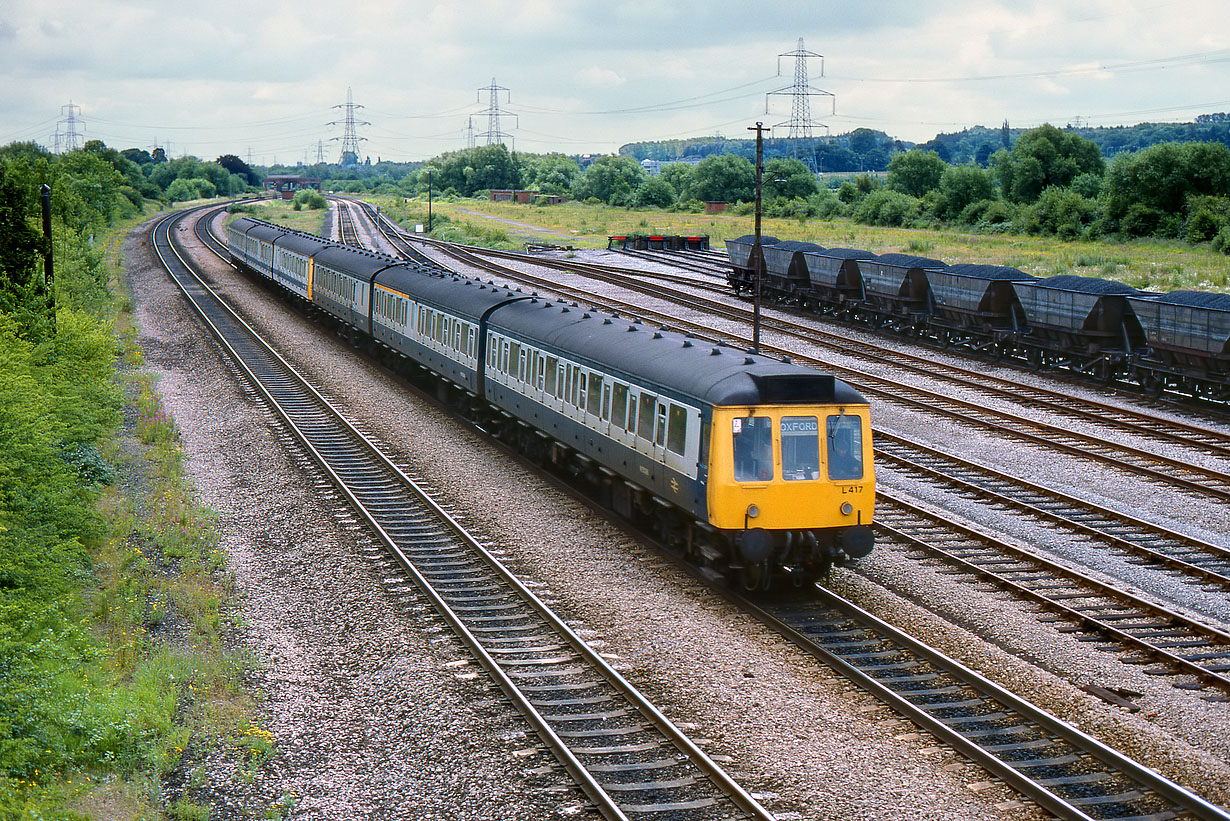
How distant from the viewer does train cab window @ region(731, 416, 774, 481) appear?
14.7 m

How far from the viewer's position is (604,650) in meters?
13.6

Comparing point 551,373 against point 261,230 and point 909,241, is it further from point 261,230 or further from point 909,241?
point 909,241

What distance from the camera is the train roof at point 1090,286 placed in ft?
107

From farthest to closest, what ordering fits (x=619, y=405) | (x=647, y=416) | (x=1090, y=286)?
(x=1090, y=286)
(x=619, y=405)
(x=647, y=416)

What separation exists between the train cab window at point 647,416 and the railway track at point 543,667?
282 centimetres

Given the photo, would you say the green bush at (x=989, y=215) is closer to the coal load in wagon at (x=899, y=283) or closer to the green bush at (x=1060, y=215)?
the green bush at (x=1060, y=215)

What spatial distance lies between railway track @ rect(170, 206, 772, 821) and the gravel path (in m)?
0.30

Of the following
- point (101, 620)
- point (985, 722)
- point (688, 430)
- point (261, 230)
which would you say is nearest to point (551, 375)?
point (688, 430)

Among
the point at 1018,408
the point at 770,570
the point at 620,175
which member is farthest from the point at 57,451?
the point at 620,175

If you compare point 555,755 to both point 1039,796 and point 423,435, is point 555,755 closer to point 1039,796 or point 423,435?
point 1039,796

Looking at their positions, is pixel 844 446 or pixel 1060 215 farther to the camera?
pixel 1060 215

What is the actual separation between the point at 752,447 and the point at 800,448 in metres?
0.63

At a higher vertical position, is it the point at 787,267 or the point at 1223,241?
the point at 1223,241

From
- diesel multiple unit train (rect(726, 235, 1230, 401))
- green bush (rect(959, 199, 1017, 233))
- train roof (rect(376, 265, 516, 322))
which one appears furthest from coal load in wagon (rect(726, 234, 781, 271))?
green bush (rect(959, 199, 1017, 233))
